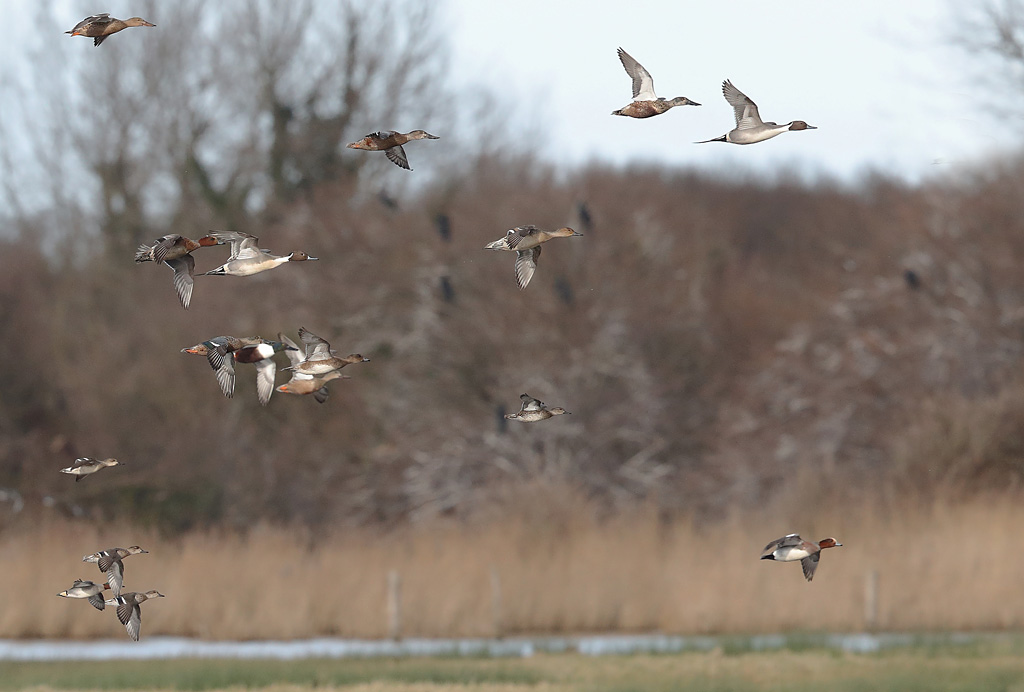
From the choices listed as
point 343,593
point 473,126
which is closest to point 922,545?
point 343,593

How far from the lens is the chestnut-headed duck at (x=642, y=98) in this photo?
6.83m

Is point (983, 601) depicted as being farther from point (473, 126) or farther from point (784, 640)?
point (473, 126)

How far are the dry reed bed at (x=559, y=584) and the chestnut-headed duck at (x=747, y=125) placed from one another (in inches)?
493

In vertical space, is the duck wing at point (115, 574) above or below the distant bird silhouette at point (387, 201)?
below

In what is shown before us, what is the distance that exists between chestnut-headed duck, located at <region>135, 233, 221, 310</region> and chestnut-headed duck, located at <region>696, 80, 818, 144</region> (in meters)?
2.47

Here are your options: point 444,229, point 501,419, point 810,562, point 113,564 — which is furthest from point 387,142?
point 444,229

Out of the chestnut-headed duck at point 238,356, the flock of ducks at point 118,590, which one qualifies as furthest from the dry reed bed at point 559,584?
the chestnut-headed duck at point 238,356

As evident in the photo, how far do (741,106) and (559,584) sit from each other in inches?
522

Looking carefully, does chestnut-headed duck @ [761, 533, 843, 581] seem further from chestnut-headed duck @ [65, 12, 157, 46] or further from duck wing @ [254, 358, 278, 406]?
chestnut-headed duck @ [65, 12, 157, 46]

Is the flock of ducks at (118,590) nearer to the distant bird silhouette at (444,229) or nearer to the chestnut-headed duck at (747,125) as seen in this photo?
the chestnut-headed duck at (747,125)

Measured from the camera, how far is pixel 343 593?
18.8 m

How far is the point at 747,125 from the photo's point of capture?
6.59 meters

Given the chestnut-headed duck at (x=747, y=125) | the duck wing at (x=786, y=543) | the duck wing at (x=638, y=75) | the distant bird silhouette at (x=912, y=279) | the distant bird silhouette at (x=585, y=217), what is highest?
the distant bird silhouette at (x=585, y=217)

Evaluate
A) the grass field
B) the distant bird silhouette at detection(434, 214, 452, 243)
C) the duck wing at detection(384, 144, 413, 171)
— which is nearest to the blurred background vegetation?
the distant bird silhouette at detection(434, 214, 452, 243)
